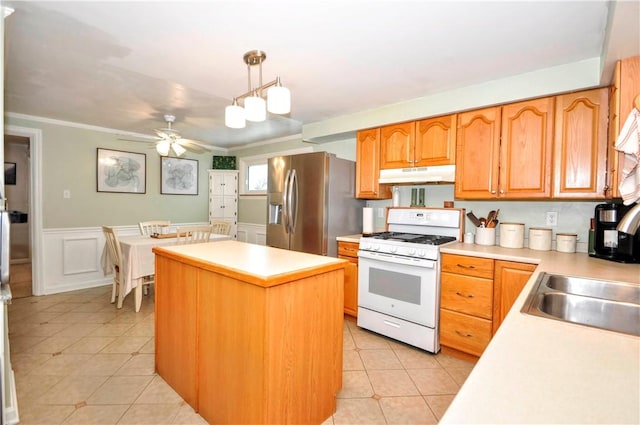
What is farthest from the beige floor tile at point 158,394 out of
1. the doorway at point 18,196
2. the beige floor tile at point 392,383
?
the doorway at point 18,196

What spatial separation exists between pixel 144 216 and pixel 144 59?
316 cm

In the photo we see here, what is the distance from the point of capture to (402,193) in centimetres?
341

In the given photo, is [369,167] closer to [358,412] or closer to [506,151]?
[506,151]

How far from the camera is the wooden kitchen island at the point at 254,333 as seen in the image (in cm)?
139

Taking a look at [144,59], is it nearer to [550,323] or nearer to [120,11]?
[120,11]

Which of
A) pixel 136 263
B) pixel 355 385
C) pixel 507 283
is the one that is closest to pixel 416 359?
pixel 355 385

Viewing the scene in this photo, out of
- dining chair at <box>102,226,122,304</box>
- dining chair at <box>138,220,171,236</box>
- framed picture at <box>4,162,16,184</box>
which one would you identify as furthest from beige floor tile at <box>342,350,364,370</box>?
framed picture at <box>4,162,16,184</box>

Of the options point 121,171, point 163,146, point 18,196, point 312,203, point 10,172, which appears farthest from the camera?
point 18,196

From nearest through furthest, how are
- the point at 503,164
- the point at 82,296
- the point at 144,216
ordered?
the point at 503,164 → the point at 82,296 → the point at 144,216

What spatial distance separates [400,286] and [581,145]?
5.56 ft

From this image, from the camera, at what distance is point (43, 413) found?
1762 millimetres

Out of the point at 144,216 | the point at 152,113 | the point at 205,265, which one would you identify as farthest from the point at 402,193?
the point at 144,216

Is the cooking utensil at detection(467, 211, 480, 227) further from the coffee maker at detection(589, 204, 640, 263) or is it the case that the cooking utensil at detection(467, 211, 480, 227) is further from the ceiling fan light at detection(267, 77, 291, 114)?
the ceiling fan light at detection(267, 77, 291, 114)

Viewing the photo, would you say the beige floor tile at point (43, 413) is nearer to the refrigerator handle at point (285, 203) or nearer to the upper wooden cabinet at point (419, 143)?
the refrigerator handle at point (285, 203)
